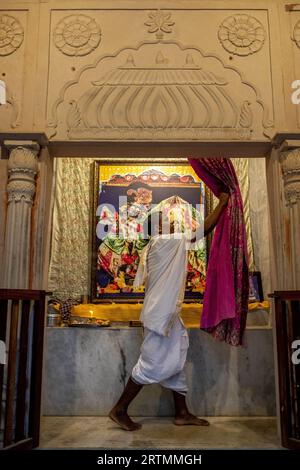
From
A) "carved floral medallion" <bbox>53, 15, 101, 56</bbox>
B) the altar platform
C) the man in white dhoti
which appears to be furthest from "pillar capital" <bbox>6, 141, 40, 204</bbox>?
the altar platform

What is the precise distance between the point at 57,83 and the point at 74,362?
94.1 inches

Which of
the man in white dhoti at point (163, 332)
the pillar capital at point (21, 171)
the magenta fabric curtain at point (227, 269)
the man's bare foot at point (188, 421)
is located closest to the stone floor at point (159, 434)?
the man's bare foot at point (188, 421)

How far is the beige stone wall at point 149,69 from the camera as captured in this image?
10.3 ft

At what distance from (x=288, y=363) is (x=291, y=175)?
1231 millimetres

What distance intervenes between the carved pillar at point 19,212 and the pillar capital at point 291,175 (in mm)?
1718

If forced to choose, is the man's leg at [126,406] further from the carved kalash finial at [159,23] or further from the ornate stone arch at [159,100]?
the carved kalash finial at [159,23]

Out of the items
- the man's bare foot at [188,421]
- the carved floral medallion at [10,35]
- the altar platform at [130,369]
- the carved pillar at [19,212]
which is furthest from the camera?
the altar platform at [130,369]

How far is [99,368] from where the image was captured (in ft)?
13.1

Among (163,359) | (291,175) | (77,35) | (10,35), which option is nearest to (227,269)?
(163,359)

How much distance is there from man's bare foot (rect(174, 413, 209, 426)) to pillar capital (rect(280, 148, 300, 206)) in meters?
1.84

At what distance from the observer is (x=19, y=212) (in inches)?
117

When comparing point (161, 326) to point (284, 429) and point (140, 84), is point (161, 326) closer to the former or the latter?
point (284, 429)

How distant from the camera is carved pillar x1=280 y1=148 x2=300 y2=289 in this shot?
9.61 feet

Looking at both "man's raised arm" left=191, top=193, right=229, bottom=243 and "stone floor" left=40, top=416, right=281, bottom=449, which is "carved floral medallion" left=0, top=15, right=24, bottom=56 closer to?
"man's raised arm" left=191, top=193, right=229, bottom=243
